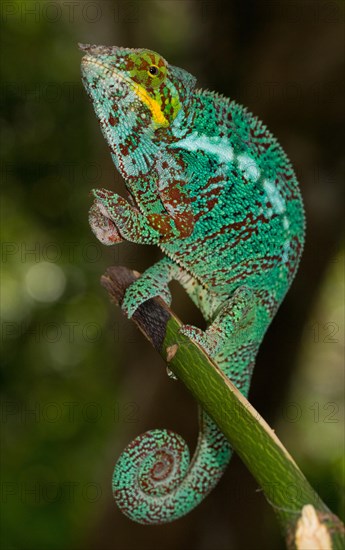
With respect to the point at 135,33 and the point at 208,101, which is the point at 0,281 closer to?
the point at 135,33

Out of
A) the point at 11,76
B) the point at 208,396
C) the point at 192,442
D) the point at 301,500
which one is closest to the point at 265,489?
the point at 301,500

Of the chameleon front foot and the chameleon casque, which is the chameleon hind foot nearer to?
the chameleon casque

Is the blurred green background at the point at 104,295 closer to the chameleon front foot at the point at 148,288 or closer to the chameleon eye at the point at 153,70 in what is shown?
the chameleon front foot at the point at 148,288

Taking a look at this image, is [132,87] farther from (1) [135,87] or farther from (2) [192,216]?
(2) [192,216]

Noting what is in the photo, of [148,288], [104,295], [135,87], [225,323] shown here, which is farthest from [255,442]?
[104,295]

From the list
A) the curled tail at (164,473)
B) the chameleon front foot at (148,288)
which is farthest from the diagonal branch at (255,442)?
the curled tail at (164,473)

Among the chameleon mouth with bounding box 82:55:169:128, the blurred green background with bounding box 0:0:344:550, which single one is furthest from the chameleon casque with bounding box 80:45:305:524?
the blurred green background with bounding box 0:0:344:550
